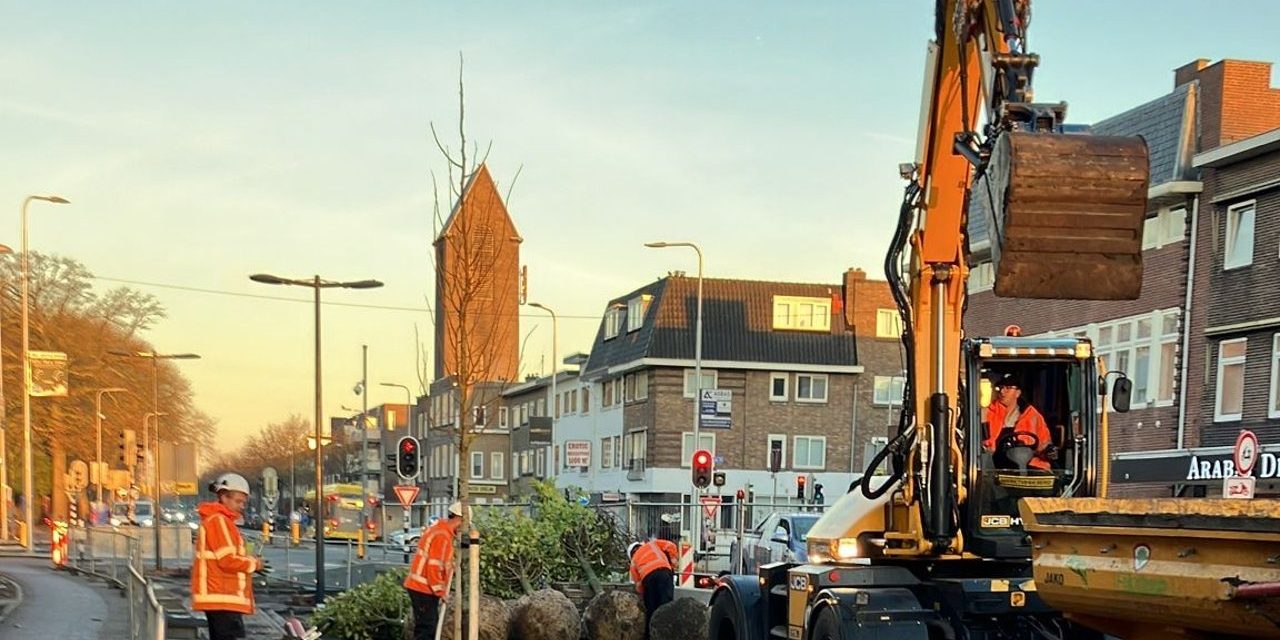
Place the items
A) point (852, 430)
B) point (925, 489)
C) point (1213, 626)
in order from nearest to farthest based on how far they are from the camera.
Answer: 1. point (1213, 626)
2. point (925, 489)
3. point (852, 430)

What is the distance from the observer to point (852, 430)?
6525 cm

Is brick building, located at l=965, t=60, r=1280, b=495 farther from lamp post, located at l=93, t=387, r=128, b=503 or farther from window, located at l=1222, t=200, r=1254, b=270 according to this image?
lamp post, located at l=93, t=387, r=128, b=503

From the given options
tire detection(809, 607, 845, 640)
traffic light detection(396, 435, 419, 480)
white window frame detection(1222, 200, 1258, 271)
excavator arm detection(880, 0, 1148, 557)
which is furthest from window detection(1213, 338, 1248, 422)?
tire detection(809, 607, 845, 640)

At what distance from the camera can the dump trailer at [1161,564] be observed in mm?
6172

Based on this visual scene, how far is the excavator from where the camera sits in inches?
329

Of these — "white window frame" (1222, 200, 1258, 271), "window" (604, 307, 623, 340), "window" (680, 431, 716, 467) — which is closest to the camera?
"white window frame" (1222, 200, 1258, 271)

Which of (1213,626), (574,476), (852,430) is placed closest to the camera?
(1213,626)

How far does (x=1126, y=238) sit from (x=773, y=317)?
58064 millimetres

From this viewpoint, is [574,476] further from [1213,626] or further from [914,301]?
[1213,626]

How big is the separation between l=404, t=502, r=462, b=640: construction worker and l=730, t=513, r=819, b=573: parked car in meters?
11.1

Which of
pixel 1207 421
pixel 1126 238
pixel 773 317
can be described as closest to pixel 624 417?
pixel 773 317

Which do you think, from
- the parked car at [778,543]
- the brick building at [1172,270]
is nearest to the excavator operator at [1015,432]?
the parked car at [778,543]

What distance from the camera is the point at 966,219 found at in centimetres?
1125

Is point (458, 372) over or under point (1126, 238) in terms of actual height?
under
